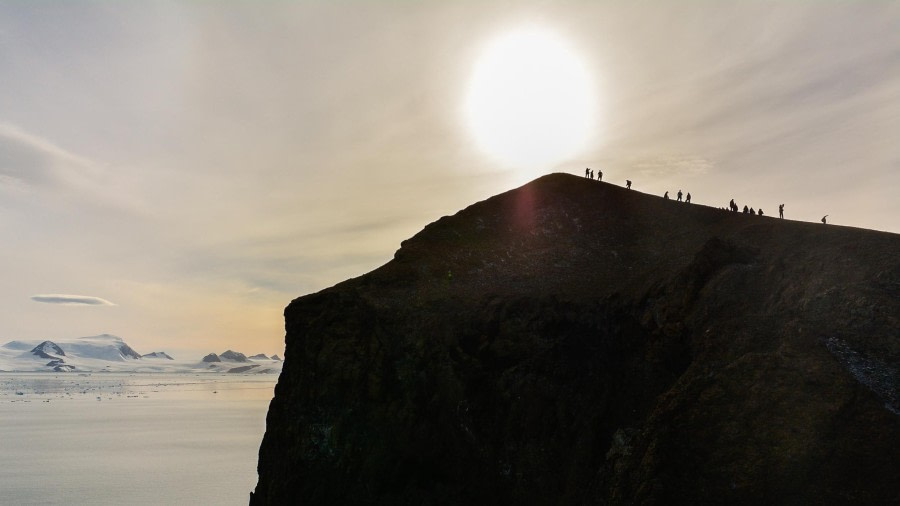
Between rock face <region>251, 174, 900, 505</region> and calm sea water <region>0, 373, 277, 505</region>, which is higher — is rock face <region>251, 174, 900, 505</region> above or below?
above

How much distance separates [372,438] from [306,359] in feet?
26.0

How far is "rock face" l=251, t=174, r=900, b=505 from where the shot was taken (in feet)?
80.0

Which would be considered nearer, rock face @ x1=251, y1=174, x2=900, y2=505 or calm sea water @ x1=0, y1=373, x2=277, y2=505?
rock face @ x1=251, y1=174, x2=900, y2=505

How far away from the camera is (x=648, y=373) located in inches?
1412

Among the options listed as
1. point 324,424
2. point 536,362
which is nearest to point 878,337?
point 536,362

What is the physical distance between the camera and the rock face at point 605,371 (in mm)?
24375

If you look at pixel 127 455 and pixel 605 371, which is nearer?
pixel 605 371

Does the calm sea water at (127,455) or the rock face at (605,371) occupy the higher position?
the rock face at (605,371)

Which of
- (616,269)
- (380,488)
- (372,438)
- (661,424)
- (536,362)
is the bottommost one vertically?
(380,488)

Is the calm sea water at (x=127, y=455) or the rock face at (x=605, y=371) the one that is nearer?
the rock face at (x=605, y=371)

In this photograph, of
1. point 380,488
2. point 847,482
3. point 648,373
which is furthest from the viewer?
point 380,488

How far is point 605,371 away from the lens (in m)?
37.6

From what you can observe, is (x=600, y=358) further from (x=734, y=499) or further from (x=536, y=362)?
(x=734, y=499)

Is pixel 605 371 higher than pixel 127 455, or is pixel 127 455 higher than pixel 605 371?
pixel 605 371
